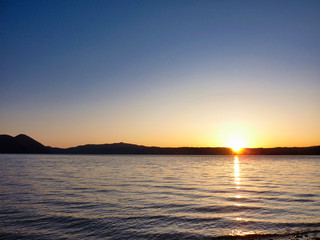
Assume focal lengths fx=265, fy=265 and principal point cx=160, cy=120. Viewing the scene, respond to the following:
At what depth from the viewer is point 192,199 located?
25672 mm

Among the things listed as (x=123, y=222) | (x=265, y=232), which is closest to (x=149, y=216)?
(x=123, y=222)

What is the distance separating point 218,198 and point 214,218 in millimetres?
8497

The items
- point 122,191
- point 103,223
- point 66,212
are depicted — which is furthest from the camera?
point 122,191

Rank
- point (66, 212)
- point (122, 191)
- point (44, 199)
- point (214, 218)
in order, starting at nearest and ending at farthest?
point (214, 218), point (66, 212), point (44, 199), point (122, 191)

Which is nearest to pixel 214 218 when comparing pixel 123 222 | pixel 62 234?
pixel 123 222

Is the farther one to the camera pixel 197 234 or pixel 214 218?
pixel 214 218

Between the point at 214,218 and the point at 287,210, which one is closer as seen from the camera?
the point at 214,218

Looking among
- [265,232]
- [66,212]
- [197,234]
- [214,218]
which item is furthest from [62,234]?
[265,232]

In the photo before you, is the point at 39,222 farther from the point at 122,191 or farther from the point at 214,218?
the point at 122,191

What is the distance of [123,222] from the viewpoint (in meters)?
17.2

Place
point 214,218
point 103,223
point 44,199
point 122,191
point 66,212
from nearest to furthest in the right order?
point 103,223 → point 214,218 → point 66,212 → point 44,199 → point 122,191

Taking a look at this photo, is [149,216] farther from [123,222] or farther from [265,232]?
[265,232]

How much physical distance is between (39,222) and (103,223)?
4.15 metres

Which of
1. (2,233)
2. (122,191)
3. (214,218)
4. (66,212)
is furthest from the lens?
(122,191)
